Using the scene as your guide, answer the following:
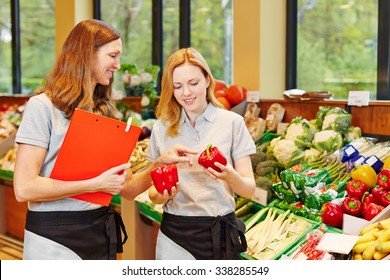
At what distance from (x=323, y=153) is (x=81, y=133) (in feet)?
6.20

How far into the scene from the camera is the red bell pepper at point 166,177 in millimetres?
2070

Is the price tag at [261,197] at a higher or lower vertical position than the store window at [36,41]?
lower

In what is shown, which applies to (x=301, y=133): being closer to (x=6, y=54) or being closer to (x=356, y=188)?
(x=356, y=188)

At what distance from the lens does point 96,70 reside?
206 centimetres

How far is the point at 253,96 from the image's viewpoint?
439cm

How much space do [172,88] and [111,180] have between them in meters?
0.43

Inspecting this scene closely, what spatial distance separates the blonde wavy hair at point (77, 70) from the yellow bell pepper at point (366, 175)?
1.52m

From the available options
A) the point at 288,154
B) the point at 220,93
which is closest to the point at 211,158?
the point at 288,154

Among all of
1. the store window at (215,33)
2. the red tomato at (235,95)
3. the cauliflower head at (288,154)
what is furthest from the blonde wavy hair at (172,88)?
the store window at (215,33)

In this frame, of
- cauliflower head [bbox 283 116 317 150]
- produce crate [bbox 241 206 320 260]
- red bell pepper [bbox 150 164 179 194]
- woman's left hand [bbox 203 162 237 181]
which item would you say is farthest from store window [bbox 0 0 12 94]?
woman's left hand [bbox 203 162 237 181]

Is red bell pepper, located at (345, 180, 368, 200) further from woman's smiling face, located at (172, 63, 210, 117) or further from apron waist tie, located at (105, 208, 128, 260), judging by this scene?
apron waist tie, located at (105, 208, 128, 260)

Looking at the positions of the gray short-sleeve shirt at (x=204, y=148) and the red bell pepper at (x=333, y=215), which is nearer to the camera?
the gray short-sleeve shirt at (x=204, y=148)

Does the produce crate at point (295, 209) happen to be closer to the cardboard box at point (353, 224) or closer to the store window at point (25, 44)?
the cardboard box at point (353, 224)

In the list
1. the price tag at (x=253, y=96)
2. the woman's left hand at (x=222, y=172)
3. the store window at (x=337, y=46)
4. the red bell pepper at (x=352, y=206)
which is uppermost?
the store window at (x=337, y=46)
